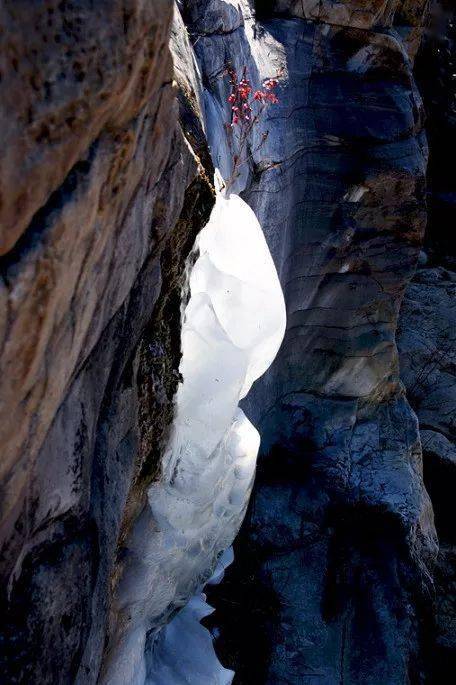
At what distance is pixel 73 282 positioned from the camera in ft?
3.75

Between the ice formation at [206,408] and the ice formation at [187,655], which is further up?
the ice formation at [206,408]

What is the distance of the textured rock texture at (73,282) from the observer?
938 millimetres

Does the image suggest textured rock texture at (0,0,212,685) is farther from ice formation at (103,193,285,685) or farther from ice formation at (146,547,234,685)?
ice formation at (146,547,234,685)

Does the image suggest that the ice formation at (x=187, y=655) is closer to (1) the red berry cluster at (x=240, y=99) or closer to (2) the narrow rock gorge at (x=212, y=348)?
(2) the narrow rock gorge at (x=212, y=348)

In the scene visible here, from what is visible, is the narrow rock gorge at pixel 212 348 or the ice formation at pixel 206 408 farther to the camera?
the ice formation at pixel 206 408

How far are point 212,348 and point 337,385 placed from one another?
9.16 ft

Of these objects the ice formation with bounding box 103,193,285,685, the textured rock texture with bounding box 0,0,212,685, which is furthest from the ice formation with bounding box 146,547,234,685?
the textured rock texture with bounding box 0,0,212,685

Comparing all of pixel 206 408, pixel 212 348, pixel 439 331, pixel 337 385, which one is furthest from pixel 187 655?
pixel 439 331

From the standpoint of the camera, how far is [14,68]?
2.88 feet

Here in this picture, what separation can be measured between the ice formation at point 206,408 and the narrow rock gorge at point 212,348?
2 cm

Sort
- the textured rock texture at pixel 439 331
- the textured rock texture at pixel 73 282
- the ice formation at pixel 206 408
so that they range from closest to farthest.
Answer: the textured rock texture at pixel 73 282, the ice formation at pixel 206 408, the textured rock texture at pixel 439 331

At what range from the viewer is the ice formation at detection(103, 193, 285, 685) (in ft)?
→ 7.27

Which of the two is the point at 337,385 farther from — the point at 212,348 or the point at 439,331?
the point at 212,348

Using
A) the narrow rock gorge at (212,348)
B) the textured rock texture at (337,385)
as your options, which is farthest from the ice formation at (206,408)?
the textured rock texture at (337,385)
